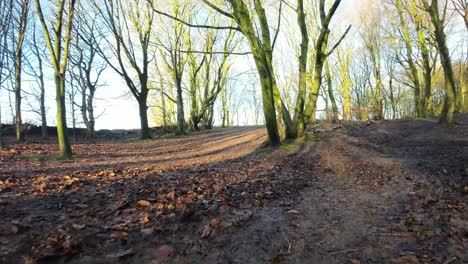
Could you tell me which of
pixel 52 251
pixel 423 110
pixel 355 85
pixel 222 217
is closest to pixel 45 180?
pixel 52 251

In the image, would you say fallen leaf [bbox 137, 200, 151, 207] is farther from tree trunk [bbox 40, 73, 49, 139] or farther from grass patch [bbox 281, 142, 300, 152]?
tree trunk [bbox 40, 73, 49, 139]

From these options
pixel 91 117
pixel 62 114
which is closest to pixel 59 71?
pixel 62 114

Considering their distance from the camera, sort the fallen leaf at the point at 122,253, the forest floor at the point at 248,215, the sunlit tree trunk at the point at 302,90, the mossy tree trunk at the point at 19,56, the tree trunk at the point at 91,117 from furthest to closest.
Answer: the tree trunk at the point at 91,117
the mossy tree trunk at the point at 19,56
the sunlit tree trunk at the point at 302,90
the forest floor at the point at 248,215
the fallen leaf at the point at 122,253

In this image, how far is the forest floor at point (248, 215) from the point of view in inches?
93.9

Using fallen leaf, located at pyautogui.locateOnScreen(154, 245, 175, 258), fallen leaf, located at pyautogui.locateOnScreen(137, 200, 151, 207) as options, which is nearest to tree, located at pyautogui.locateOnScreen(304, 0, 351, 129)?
fallen leaf, located at pyautogui.locateOnScreen(137, 200, 151, 207)

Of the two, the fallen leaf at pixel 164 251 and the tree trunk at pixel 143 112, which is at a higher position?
the tree trunk at pixel 143 112

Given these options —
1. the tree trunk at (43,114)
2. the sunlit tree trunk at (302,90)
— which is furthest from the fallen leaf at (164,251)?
the tree trunk at (43,114)

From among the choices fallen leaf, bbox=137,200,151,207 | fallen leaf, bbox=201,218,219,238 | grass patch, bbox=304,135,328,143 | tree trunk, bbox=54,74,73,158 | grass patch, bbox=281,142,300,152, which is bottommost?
fallen leaf, bbox=201,218,219,238

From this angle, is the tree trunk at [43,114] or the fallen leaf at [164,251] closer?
the fallen leaf at [164,251]

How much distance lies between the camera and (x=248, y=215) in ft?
10.6

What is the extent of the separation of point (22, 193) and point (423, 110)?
18834 mm

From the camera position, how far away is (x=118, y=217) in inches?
116

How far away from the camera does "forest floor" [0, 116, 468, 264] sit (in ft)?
7.82

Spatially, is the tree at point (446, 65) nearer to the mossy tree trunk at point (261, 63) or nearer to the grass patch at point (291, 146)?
the grass patch at point (291, 146)
